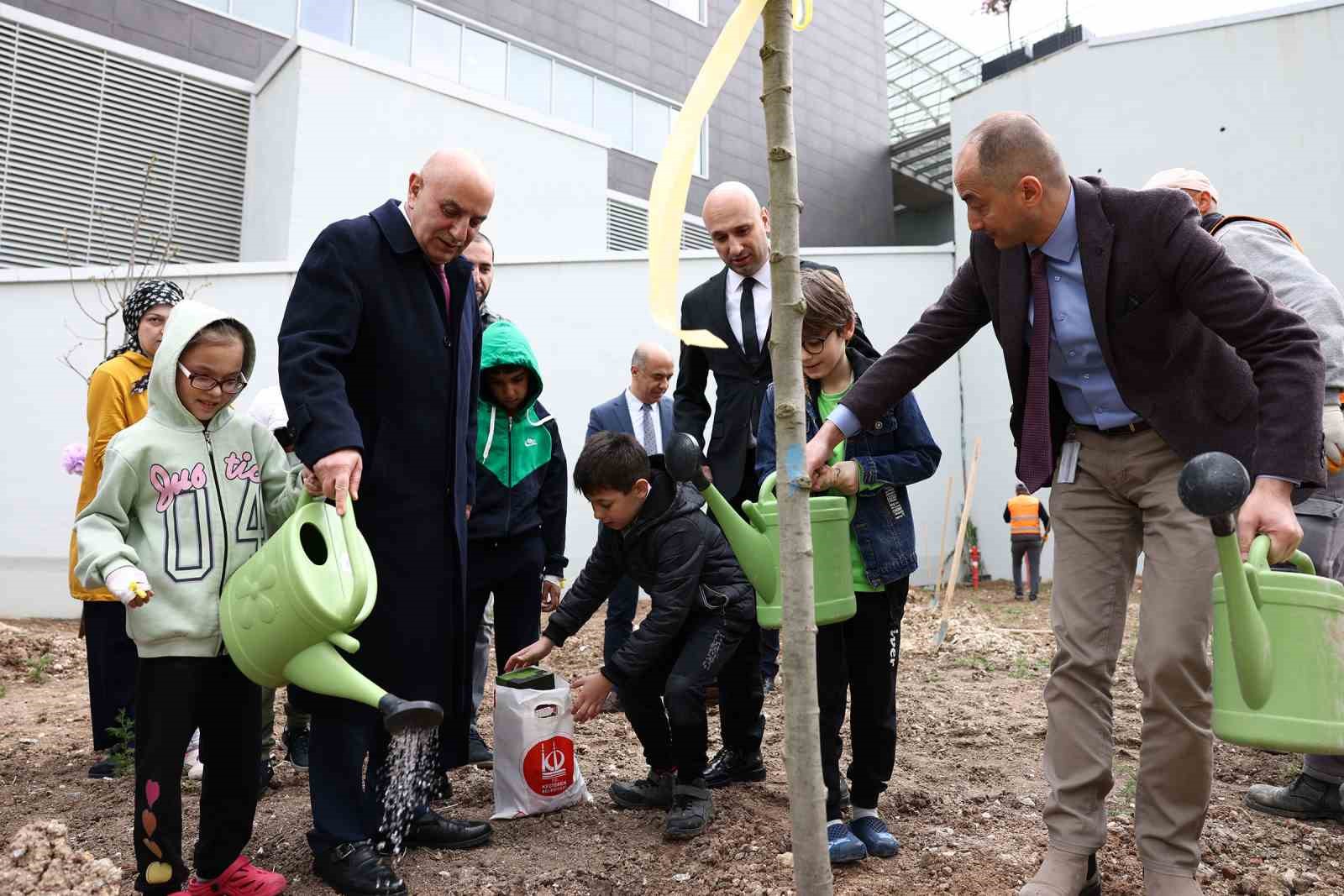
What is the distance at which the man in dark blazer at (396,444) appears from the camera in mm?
2166

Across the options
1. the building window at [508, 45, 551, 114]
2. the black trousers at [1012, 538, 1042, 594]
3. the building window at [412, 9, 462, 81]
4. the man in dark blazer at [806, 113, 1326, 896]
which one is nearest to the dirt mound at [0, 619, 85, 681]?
the man in dark blazer at [806, 113, 1326, 896]

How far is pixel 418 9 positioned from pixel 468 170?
12.8 metres

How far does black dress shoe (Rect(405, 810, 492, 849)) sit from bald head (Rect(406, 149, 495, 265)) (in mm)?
1410

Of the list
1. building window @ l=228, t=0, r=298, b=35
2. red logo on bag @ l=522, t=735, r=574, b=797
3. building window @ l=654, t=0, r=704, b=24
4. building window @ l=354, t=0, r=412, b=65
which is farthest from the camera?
building window @ l=654, t=0, r=704, b=24

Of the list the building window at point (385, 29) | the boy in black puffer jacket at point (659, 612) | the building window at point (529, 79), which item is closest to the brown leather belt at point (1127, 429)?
the boy in black puffer jacket at point (659, 612)

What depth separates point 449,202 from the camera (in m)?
2.26

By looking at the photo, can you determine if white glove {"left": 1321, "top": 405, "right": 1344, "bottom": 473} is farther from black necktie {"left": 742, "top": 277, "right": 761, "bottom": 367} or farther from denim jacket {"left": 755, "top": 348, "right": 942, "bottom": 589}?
black necktie {"left": 742, "top": 277, "right": 761, "bottom": 367}

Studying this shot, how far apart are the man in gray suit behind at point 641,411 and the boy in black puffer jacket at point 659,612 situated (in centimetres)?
129

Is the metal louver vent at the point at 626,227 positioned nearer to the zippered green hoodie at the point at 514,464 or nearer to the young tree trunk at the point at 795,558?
the zippered green hoodie at the point at 514,464

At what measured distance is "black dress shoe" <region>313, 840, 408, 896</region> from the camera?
6.83 ft

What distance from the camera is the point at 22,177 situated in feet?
35.0

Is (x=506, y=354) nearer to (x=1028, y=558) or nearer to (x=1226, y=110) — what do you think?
(x=1028, y=558)

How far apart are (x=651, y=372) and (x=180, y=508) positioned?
96.3 inches

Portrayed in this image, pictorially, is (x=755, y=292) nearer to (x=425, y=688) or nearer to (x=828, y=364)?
(x=828, y=364)
